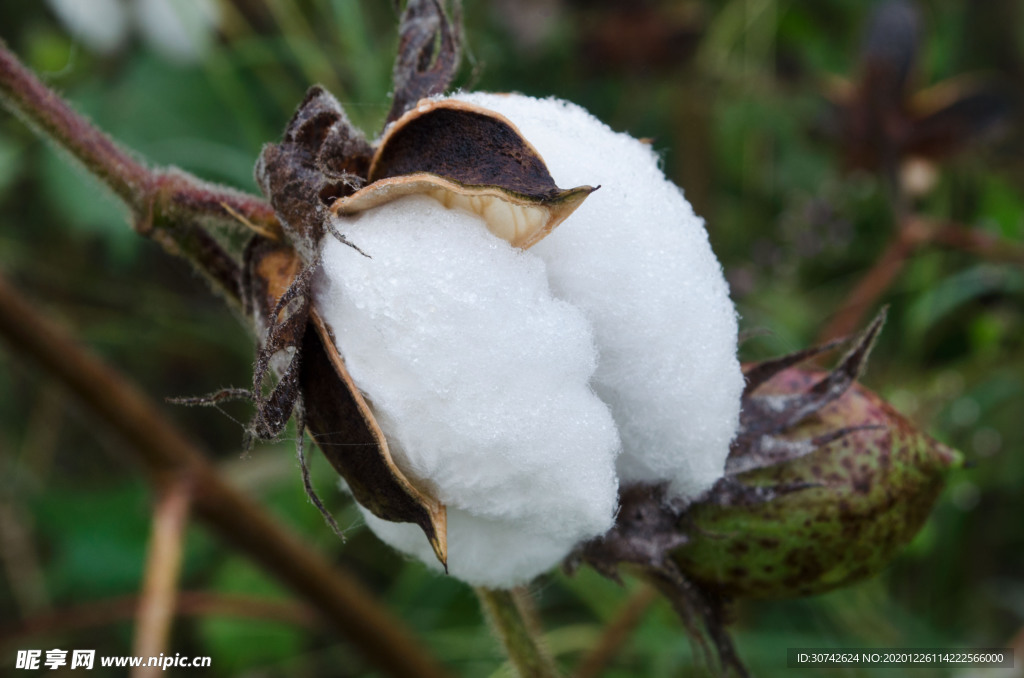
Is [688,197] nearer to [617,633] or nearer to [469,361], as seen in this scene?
[617,633]

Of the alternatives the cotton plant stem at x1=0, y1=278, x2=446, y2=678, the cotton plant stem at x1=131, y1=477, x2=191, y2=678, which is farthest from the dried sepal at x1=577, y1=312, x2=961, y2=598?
the cotton plant stem at x1=0, y1=278, x2=446, y2=678

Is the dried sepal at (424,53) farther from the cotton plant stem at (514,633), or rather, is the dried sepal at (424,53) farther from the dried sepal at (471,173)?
the cotton plant stem at (514,633)

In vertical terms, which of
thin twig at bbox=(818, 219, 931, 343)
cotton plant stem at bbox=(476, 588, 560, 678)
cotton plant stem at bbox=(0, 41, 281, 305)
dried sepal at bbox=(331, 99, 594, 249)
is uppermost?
thin twig at bbox=(818, 219, 931, 343)

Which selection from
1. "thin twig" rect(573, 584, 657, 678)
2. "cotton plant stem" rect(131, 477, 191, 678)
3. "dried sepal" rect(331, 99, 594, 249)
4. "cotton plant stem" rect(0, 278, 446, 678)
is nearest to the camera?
"dried sepal" rect(331, 99, 594, 249)

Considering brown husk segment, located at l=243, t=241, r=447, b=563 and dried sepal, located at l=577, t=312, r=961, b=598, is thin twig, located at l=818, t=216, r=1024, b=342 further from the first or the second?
brown husk segment, located at l=243, t=241, r=447, b=563

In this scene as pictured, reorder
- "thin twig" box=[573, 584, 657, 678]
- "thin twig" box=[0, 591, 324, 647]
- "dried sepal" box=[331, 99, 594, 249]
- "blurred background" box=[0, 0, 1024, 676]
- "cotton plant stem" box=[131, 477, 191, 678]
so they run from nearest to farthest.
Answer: "dried sepal" box=[331, 99, 594, 249] → "cotton plant stem" box=[131, 477, 191, 678] → "thin twig" box=[573, 584, 657, 678] → "thin twig" box=[0, 591, 324, 647] → "blurred background" box=[0, 0, 1024, 676]

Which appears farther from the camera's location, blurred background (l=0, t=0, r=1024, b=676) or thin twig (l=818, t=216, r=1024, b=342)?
blurred background (l=0, t=0, r=1024, b=676)

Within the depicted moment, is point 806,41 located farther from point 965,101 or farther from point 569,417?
point 569,417
